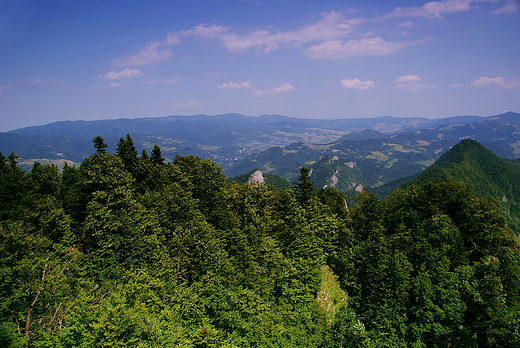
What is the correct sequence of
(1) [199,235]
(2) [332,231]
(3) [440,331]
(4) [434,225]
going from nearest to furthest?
1. (3) [440,331]
2. (1) [199,235]
3. (4) [434,225]
4. (2) [332,231]

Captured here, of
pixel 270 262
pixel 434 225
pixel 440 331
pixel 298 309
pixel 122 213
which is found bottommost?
pixel 440 331

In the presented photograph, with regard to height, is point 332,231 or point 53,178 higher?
point 53,178

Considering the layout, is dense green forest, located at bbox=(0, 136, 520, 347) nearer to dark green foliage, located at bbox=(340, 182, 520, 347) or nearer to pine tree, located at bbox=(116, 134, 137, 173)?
dark green foliage, located at bbox=(340, 182, 520, 347)

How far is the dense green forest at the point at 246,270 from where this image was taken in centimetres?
2131

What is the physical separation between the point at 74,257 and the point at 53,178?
110ft

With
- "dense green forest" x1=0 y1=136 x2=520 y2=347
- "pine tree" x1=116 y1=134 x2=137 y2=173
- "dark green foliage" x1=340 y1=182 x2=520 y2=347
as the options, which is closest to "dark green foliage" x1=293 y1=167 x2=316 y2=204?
"dense green forest" x1=0 y1=136 x2=520 y2=347

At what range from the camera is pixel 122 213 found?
34312 mm

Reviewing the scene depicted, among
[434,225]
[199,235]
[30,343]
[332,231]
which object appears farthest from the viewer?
[332,231]

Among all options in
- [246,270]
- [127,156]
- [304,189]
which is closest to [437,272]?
[304,189]

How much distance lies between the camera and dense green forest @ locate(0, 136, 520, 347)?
21.3 m

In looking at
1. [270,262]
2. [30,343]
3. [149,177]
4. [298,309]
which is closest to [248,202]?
[270,262]

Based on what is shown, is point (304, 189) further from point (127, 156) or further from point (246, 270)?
point (127, 156)

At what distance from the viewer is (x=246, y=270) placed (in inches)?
1200

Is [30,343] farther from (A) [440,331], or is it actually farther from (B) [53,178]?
(B) [53,178]
